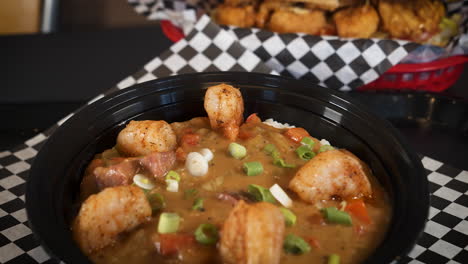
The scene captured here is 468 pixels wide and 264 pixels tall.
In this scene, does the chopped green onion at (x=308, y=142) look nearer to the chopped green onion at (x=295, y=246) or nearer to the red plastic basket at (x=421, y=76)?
the chopped green onion at (x=295, y=246)

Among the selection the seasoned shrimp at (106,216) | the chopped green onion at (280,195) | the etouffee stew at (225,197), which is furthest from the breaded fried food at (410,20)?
the seasoned shrimp at (106,216)

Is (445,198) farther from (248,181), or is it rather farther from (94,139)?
(94,139)

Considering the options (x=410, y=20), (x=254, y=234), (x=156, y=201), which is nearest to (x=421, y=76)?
(x=410, y=20)

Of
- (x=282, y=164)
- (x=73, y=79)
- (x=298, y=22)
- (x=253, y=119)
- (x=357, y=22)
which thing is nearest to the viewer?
(x=282, y=164)

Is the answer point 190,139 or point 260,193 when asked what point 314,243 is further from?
point 190,139

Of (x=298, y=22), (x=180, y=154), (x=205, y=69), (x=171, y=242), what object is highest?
(x=298, y=22)

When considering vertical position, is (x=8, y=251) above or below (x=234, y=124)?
below

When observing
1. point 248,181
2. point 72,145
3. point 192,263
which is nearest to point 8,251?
point 72,145
